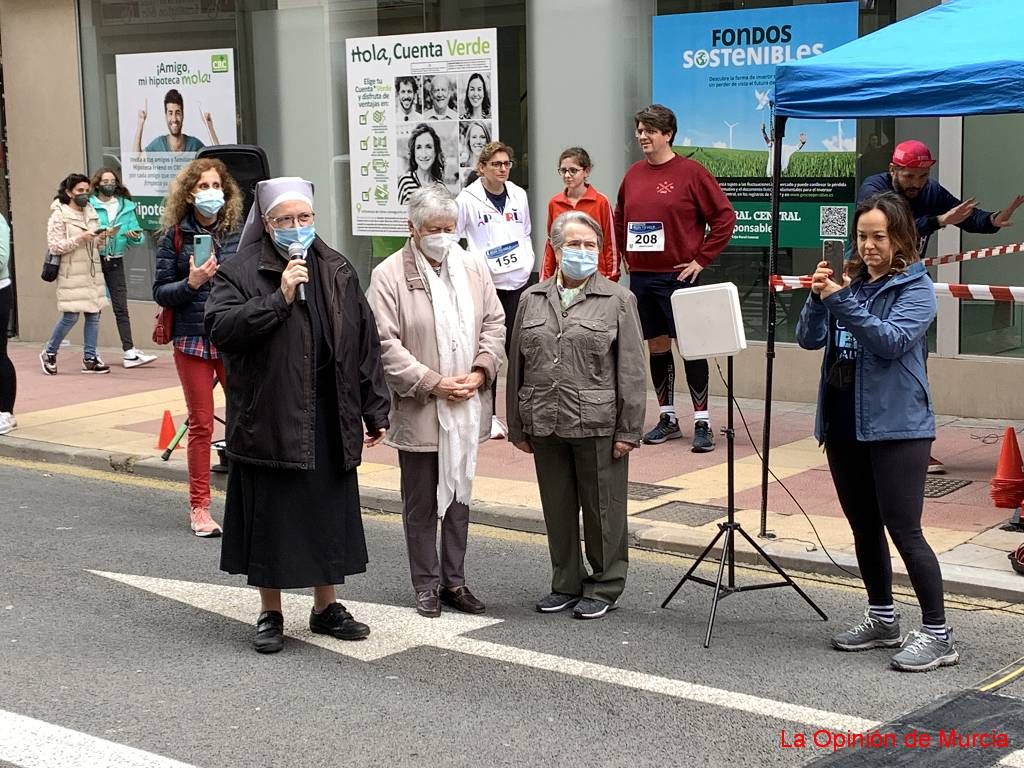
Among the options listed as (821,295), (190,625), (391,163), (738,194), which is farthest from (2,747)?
(391,163)

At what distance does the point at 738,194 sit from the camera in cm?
1162

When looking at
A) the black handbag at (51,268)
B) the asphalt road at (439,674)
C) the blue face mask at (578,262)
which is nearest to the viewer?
the asphalt road at (439,674)

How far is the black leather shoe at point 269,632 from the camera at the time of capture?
20.1ft

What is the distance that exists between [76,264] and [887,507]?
1048 centimetres

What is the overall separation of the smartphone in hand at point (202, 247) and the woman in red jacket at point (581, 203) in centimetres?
278

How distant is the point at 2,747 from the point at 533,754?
1809 mm

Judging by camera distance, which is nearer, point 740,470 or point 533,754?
point 533,754

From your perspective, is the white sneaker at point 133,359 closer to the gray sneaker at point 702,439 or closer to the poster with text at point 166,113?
the poster with text at point 166,113

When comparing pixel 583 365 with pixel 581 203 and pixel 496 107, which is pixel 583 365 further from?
pixel 496 107

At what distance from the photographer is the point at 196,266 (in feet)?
26.6

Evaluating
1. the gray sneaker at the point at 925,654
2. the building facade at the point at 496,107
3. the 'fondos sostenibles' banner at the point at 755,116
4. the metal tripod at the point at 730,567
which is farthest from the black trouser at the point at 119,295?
the gray sneaker at the point at 925,654

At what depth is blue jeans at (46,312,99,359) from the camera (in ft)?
47.0

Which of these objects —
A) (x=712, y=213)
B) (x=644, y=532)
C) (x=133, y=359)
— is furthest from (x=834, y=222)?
(x=133, y=359)

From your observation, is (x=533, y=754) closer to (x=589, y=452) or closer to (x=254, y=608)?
(x=589, y=452)
